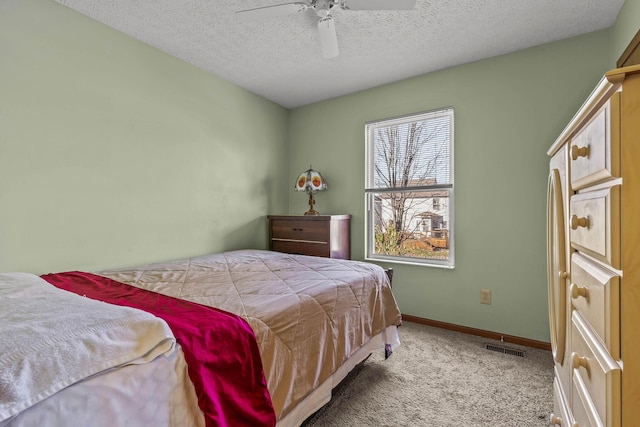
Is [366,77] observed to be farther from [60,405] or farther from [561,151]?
[60,405]

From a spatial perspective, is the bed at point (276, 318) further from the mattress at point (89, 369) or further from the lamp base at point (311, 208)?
the lamp base at point (311, 208)

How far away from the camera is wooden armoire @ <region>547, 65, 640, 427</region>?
0.59m

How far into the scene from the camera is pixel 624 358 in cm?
61

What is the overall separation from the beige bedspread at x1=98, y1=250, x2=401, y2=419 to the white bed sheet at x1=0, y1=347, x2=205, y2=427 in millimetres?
303

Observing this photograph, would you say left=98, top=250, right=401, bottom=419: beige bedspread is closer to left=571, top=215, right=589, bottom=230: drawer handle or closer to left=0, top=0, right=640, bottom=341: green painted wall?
left=0, top=0, right=640, bottom=341: green painted wall

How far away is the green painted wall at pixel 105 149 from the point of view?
71.3 inches

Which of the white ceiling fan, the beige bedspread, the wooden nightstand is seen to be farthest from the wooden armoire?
the wooden nightstand

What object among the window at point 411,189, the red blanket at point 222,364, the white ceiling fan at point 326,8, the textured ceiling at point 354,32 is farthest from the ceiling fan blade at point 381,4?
the red blanket at point 222,364

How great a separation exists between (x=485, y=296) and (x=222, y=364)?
2.39 m

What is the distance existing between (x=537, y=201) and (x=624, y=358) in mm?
2156

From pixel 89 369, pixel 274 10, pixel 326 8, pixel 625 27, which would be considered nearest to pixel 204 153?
pixel 274 10

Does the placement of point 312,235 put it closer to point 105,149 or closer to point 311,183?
point 311,183

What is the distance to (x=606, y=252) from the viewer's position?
66 centimetres

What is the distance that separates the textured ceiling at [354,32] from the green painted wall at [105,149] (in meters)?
0.25
